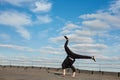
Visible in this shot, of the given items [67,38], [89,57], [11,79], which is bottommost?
[11,79]

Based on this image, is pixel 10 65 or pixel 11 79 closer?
pixel 11 79

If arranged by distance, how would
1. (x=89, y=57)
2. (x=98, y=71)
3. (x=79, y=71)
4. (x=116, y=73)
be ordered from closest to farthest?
1. (x=89, y=57)
2. (x=116, y=73)
3. (x=98, y=71)
4. (x=79, y=71)

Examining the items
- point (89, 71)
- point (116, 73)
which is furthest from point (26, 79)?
point (89, 71)

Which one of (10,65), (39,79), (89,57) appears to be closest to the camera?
(39,79)

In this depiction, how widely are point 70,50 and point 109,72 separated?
704 centimetres

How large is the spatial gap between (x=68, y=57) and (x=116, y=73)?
6053 millimetres

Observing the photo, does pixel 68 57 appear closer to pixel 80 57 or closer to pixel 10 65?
pixel 80 57

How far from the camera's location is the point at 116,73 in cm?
2430

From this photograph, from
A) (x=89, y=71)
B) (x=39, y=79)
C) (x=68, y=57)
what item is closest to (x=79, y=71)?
(x=89, y=71)

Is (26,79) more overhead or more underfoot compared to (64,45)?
more underfoot

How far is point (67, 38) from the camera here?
1956 centimetres

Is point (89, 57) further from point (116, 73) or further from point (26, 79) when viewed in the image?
point (116, 73)

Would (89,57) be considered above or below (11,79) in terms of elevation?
above

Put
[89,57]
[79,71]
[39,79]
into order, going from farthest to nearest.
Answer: [79,71] < [89,57] < [39,79]
